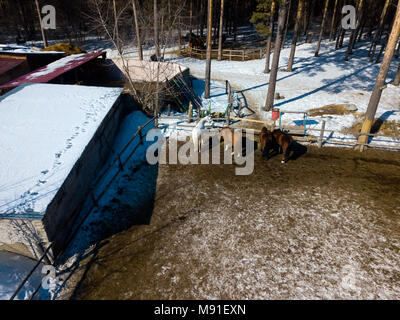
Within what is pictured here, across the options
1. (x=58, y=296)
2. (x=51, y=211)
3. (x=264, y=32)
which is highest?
(x=264, y=32)

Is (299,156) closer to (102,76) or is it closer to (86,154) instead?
(86,154)

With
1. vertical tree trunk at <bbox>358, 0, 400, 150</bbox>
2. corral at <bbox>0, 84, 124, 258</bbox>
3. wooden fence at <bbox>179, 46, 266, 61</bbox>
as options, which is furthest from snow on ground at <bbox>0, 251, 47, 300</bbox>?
wooden fence at <bbox>179, 46, 266, 61</bbox>

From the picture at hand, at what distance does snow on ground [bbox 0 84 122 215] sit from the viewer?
24.2 ft

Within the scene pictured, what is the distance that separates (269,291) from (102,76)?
23.3 m

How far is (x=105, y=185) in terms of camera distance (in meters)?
10.4

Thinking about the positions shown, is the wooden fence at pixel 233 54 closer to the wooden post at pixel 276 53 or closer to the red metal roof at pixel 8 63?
the wooden post at pixel 276 53

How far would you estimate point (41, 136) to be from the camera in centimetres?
994

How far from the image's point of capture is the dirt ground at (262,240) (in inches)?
255

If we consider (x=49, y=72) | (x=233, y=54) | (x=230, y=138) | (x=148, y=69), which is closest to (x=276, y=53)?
(x=230, y=138)

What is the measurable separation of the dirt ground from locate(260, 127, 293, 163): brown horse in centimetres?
99

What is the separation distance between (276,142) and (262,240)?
5.77m

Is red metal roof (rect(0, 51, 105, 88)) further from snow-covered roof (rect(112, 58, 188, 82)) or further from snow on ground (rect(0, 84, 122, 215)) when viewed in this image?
snow-covered roof (rect(112, 58, 188, 82))

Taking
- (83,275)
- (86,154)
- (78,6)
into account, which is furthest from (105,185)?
(78,6)

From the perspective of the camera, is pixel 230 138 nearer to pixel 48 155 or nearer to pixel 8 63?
pixel 48 155
